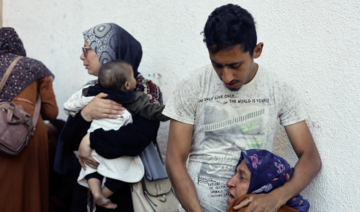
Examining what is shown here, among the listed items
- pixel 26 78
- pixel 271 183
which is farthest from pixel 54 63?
pixel 271 183

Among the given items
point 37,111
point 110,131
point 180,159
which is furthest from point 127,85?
point 37,111

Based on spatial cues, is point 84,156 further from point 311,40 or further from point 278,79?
point 311,40

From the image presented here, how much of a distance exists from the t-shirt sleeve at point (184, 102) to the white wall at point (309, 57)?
32.2 inches

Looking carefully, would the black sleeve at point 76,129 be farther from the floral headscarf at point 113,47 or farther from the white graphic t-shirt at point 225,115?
the white graphic t-shirt at point 225,115

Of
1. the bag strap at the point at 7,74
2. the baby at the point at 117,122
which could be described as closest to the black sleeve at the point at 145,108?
the baby at the point at 117,122

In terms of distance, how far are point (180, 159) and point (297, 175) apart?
2.22ft

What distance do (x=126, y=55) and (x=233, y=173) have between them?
60.1 inches

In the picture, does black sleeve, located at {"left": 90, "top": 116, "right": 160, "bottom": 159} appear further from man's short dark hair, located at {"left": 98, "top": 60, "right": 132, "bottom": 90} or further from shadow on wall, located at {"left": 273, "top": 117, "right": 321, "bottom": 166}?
shadow on wall, located at {"left": 273, "top": 117, "right": 321, "bottom": 166}

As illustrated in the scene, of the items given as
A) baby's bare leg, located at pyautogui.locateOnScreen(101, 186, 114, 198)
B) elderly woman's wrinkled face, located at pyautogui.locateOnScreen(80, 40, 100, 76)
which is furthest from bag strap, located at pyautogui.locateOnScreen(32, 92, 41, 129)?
baby's bare leg, located at pyautogui.locateOnScreen(101, 186, 114, 198)

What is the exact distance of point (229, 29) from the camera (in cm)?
159

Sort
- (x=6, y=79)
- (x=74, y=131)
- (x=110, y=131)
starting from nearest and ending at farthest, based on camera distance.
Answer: (x=110, y=131) < (x=74, y=131) < (x=6, y=79)

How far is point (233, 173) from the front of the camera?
1898 mm

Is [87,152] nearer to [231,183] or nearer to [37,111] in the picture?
[37,111]

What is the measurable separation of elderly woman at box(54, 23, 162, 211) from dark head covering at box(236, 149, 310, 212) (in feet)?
3.20
